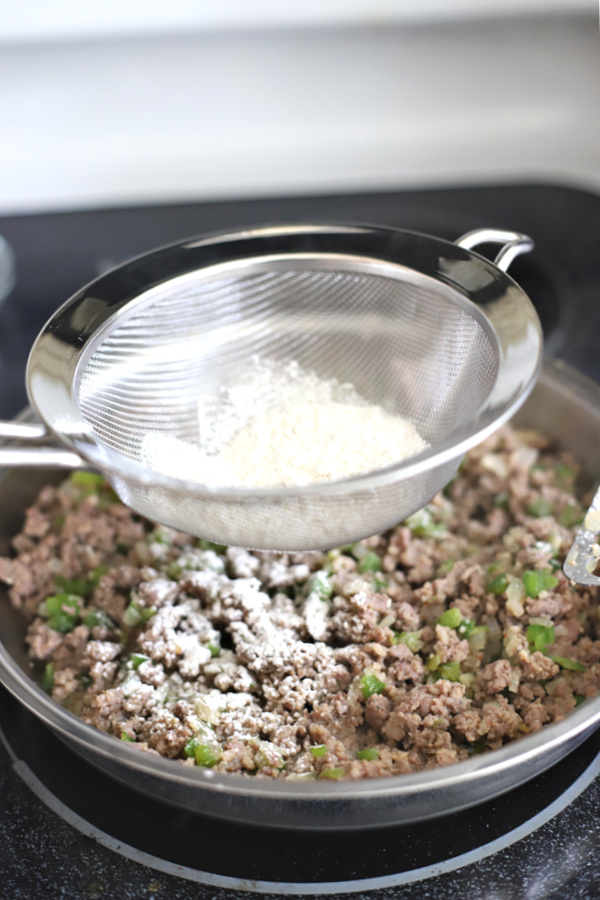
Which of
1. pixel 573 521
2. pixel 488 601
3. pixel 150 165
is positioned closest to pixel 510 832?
pixel 488 601

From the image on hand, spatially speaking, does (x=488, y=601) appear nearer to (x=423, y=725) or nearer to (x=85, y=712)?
(x=423, y=725)

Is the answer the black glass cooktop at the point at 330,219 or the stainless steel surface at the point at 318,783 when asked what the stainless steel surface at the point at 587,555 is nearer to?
the stainless steel surface at the point at 318,783

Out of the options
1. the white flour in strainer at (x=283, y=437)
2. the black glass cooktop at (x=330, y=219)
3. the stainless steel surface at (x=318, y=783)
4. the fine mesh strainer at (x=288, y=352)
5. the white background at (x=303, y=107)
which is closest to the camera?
the stainless steel surface at (x=318, y=783)

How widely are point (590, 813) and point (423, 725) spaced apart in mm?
191

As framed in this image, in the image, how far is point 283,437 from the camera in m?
1.05

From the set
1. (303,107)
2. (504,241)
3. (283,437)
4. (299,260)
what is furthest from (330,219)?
(283,437)

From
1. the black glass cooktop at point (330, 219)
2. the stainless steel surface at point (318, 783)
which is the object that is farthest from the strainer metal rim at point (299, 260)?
the black glass cooktop at point (330, 219)

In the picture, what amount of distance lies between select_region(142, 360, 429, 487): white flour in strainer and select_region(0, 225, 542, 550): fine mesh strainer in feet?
0.07

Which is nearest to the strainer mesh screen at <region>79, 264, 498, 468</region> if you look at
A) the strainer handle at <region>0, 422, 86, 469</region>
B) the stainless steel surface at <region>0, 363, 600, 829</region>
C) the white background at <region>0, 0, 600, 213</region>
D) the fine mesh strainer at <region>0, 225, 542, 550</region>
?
the fine mesh strainer at <region>0, 225, 542, 550</region>

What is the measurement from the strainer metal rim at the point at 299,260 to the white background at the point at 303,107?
570 mm

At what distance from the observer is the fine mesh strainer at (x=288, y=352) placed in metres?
0.83

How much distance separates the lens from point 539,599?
0.96 meters

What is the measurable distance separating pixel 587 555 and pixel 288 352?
548 mm

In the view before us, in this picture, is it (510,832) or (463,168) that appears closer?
(510,832)
